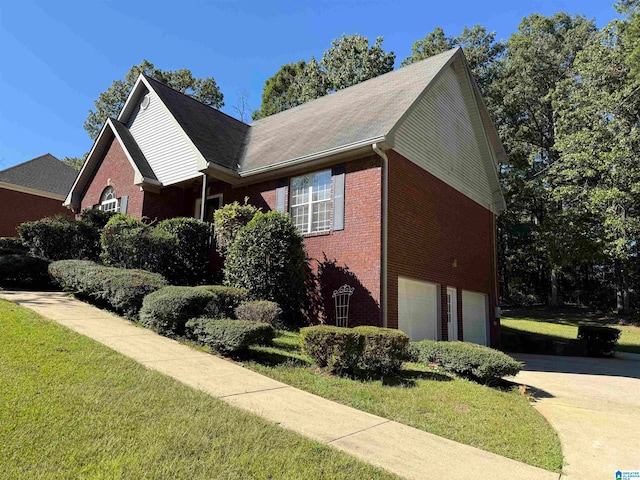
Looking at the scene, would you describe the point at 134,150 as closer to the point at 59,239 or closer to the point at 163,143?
the point at 163,143

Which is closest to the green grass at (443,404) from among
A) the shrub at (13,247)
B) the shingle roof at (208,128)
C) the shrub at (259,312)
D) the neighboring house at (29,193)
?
the shrub at (259,312)

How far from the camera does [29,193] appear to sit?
23.8 meters

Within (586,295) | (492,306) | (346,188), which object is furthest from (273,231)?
(586,295)

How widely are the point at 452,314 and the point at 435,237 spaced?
277 cm

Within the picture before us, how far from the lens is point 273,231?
35.5 ft

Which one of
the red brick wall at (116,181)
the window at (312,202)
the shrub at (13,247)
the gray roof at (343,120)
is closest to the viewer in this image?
the gray roof at (343,120)

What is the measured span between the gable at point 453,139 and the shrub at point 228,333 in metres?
6.80

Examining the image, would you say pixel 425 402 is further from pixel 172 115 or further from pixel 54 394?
pixel 172 115

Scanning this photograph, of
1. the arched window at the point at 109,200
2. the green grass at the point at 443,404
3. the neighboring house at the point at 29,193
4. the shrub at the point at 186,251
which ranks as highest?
the neighboring house at the point at 29,193

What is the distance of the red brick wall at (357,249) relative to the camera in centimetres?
1085

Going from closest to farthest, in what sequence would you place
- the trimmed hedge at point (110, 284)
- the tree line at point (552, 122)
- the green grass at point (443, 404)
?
the green grass at point (443, 404) < the trimmed hedge at point (110, 284) < the tree line at point (552, 122)

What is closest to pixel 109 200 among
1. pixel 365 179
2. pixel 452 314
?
pixel 365 179

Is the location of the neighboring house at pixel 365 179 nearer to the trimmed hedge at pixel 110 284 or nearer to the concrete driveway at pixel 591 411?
the concrete driveway at pixel 591 411

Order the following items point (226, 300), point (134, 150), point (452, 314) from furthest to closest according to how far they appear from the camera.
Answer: point (134, 150) → point (452, 314) → point (226, 300)
